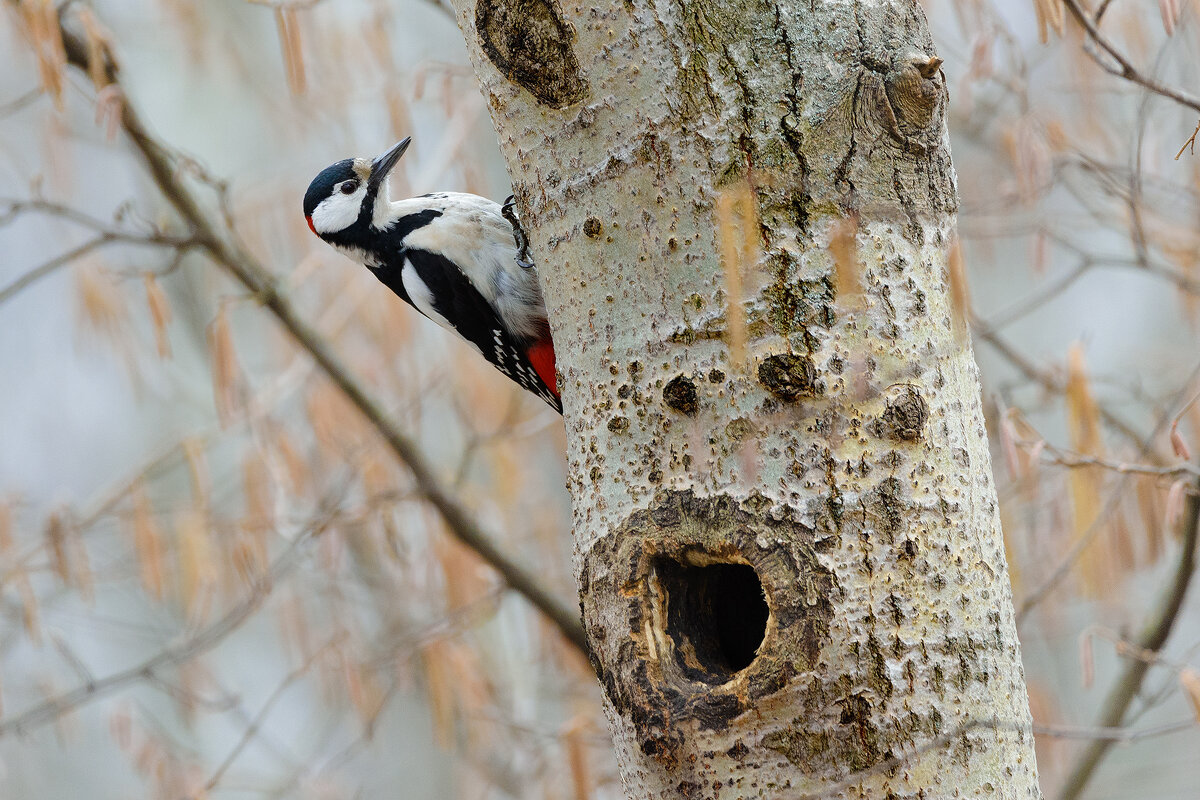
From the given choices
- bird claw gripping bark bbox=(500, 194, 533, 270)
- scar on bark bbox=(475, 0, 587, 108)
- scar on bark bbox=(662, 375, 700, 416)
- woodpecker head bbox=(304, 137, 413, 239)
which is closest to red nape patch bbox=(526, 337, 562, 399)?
bird claw gripping bark bbox=(500, 194, 533, 270)

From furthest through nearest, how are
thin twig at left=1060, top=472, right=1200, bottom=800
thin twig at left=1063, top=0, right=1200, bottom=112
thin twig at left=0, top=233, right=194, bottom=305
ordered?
1. thin twig at left=0, top=233, right=194, bottom=305
2. thin twig at left=1060, top=472, right=1200, bottom=800
3. thin twig at left=1063, top=0, right=1200, bottom=112

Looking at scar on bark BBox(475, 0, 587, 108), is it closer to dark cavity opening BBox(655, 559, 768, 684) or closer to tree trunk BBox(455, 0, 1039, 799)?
tree trunk BBox(455, 0, 1039, 799)

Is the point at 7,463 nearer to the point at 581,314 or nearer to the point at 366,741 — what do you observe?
the point at 366,741

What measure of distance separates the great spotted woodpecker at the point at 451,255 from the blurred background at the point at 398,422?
0.28 meters

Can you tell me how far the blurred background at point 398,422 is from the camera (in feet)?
7.84

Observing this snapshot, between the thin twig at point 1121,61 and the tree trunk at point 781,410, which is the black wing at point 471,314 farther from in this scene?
the thin twig at point 1121,61

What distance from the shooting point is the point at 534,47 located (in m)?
1.35

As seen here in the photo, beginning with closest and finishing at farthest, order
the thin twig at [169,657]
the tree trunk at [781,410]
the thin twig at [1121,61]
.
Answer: the tree trunk at [781,410] → the thin twig at [1121,61] → the thin twig at [169,657]

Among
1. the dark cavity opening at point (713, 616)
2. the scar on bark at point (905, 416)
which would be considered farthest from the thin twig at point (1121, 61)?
the dark cavity opening at point (713, 616)

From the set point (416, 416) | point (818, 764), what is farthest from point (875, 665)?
point (416, 416)

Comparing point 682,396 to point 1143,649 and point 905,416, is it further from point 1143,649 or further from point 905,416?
point 1143,649

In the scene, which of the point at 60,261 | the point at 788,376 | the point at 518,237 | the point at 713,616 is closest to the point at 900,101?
the point at 788,376

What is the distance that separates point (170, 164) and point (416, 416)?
1.17 meters

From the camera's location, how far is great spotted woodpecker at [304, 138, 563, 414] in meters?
2.57
